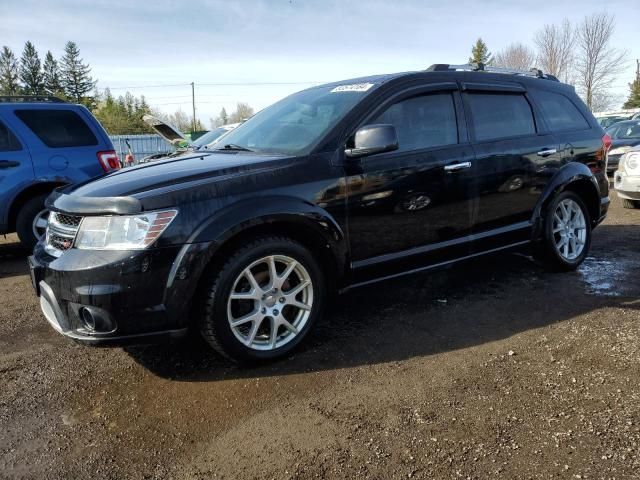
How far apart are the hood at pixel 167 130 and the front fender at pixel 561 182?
39.3 feet

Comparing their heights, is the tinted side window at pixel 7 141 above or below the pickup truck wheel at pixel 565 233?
above

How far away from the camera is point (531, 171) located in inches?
174

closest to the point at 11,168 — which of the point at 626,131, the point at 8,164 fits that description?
the point at 8,164

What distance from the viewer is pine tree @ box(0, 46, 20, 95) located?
6444cm

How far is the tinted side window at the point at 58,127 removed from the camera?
620cm

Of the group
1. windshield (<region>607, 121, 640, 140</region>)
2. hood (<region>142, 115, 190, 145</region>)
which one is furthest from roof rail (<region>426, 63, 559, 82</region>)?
hood (<region>142, 115, 190, 145</region>)

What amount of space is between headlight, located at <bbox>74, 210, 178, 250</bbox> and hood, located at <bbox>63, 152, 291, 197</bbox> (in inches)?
6.0

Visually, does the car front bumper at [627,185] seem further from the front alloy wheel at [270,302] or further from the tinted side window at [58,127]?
the tinted side window at [58,127]

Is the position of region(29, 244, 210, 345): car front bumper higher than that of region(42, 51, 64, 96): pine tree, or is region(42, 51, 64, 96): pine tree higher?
region(42, 51, 64, 96): pine tree

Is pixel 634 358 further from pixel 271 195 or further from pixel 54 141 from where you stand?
pixel 54 141

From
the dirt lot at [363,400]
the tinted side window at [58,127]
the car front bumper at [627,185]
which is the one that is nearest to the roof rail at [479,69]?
the dirt lot at [363,400]

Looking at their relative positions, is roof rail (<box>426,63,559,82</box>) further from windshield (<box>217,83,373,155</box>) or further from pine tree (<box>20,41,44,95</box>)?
pine tree (<box>20,41,44,95</box>)

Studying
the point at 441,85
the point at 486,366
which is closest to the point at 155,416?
the point at 486,366

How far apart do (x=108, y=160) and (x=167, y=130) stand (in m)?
9.39
